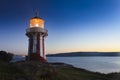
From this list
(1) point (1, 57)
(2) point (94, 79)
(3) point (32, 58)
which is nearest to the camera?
(2) point (94, 79)

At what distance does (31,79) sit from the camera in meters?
9.45

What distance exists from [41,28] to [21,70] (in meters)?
9.84

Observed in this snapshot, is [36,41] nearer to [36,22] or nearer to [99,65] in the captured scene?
[36,22]

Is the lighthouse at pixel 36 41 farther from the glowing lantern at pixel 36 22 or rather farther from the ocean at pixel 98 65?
the ocean at pixel 98 65

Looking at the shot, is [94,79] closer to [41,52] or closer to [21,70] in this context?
[21,70]

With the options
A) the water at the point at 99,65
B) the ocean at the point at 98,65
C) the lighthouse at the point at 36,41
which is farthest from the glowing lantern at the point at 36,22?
the water at the point at 99,65

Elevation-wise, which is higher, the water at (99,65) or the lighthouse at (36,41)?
the lighthouse at (36,41)

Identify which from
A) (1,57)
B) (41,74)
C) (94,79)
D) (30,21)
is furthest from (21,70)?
(30,21)

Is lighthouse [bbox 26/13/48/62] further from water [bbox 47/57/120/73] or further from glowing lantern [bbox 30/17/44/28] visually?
water [bbox 47/57/120/73]

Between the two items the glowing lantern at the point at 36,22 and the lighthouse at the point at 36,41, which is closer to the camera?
the lighthouse at the point at 36,41

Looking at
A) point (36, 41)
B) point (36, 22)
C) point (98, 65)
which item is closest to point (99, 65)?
point (98, 65)

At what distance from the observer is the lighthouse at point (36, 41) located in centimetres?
1994

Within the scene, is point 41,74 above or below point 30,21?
below

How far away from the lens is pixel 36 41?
20047 mm
